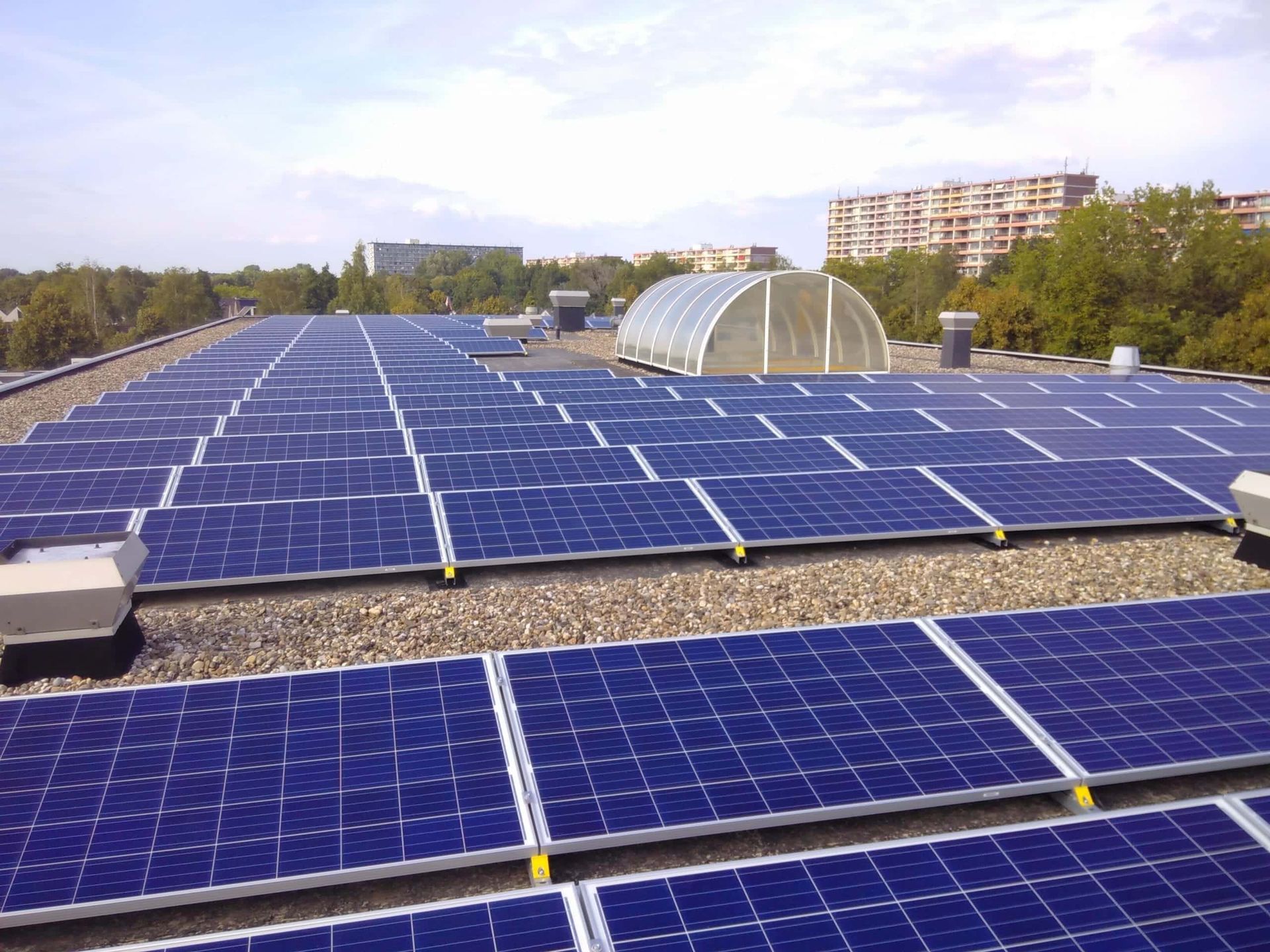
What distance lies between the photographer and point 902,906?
15.5ft

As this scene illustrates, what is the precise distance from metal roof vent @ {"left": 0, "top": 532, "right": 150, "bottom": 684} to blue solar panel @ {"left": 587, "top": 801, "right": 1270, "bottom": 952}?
5.13m

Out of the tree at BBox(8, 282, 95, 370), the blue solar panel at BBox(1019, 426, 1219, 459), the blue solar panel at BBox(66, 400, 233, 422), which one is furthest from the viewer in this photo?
the tree at BBox(8, 282, 95, 370)

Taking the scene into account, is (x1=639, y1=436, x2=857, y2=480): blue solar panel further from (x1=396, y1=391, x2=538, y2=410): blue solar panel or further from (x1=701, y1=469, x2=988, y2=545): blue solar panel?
(x1=396, y1=391, x2=538, y2=410): blue solar panel

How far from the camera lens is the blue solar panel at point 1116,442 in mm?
14984

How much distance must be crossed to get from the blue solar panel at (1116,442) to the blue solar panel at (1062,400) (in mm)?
2803

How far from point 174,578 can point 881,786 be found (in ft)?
25.5

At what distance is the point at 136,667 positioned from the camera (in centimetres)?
809

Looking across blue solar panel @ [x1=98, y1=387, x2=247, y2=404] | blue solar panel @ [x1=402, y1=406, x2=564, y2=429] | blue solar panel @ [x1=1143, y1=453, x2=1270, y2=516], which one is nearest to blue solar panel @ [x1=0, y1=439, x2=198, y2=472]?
blue solar panel @ [x1=402, y1=406, x2=564, y2=429]

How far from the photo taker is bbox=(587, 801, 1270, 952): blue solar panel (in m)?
4.50

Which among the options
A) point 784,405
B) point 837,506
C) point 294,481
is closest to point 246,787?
point 294,481

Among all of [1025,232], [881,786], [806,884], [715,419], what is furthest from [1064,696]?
[1025,232]

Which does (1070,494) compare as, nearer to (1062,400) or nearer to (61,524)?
(1062,400)

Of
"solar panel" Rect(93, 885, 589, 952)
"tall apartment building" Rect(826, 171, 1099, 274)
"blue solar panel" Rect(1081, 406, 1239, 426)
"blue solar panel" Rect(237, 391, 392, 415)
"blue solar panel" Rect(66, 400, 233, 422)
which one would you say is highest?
"tall apartment building" Rect(826, 171, 1099, 274)

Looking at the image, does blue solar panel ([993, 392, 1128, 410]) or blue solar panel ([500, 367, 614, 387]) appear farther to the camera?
blue solar panel ([500, 367, 614, 387])
